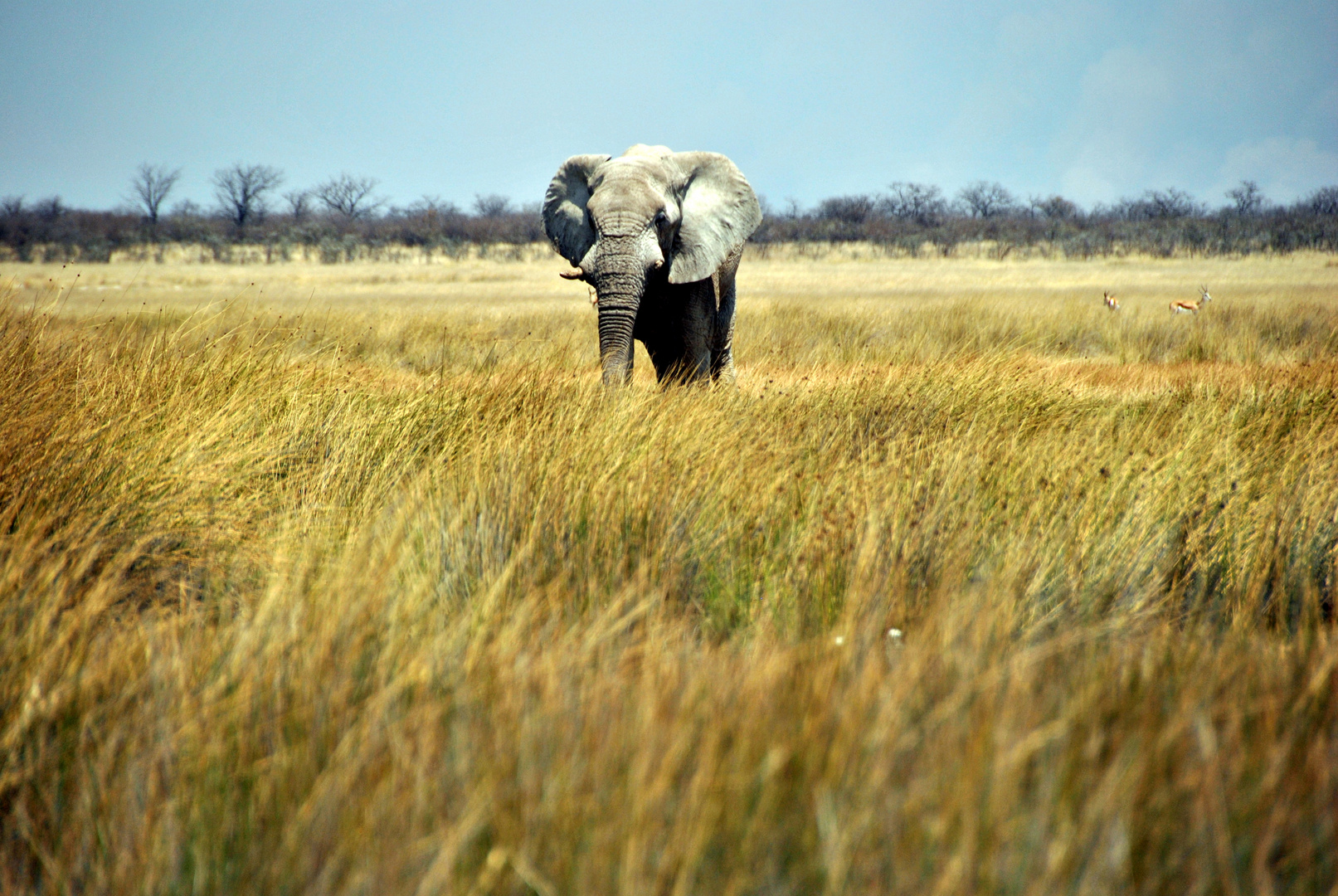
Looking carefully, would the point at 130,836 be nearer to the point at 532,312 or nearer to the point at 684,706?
the point at 684,706

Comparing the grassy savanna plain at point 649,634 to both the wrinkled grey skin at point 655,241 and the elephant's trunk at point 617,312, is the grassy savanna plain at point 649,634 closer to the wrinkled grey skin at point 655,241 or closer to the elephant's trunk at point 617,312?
the elephant's trunk at point 617,312

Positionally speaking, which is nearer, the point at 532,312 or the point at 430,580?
the point at 430,580

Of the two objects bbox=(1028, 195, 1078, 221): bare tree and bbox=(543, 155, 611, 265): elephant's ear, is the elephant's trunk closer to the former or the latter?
bbox=(543, 155, 611, 265): elephant's ear

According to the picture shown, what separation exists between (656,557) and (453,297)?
855 inches

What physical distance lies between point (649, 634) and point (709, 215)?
16.9 ft

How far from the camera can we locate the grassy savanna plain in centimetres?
142

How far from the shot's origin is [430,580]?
2.63 meters

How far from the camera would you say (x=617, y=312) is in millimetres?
6066

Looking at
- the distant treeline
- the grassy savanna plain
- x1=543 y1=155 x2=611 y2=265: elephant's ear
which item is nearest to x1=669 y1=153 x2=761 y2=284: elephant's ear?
x1=543 y1=155 x2=611 y2=265: elephant's ear

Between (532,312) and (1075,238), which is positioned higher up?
(1075,238)

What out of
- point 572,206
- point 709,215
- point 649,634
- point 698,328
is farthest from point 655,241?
point 649,634

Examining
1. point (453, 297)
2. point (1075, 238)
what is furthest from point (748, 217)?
point (1075, 238)

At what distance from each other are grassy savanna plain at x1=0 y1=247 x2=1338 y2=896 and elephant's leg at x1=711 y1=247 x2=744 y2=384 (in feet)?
7.19

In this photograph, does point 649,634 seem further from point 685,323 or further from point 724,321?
point 724,321
